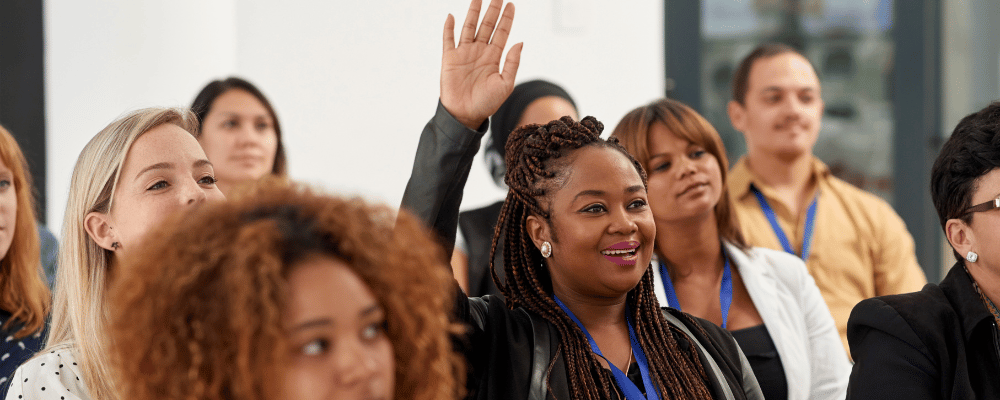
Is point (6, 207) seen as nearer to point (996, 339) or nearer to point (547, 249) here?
point (547, 249)

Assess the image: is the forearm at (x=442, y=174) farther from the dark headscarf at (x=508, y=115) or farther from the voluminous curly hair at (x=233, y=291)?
the dark headscarf at (x=508, y=115)

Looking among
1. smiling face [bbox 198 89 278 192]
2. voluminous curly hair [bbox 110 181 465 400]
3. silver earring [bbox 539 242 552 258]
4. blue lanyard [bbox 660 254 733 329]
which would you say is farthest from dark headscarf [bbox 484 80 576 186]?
voluminous curly hair [bbox 110 181 465 400]

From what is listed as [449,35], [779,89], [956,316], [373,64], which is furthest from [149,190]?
[779,89]

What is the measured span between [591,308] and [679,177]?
2.69 feet

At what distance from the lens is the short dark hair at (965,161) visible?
186 cm

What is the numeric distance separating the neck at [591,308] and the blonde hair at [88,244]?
95 cm

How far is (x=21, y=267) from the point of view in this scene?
2.38 metres

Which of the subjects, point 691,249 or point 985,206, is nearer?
point 985,206

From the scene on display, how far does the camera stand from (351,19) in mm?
4277

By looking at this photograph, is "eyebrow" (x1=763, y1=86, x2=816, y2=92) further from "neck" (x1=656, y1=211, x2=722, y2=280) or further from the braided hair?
the braided hair

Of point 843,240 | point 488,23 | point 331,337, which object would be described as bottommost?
point 843,240

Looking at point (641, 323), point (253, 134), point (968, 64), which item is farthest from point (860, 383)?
point (968, 64)

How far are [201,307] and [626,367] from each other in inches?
40.6

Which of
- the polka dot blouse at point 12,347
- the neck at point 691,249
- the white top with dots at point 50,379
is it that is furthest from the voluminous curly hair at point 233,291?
the neck at point 691,249
